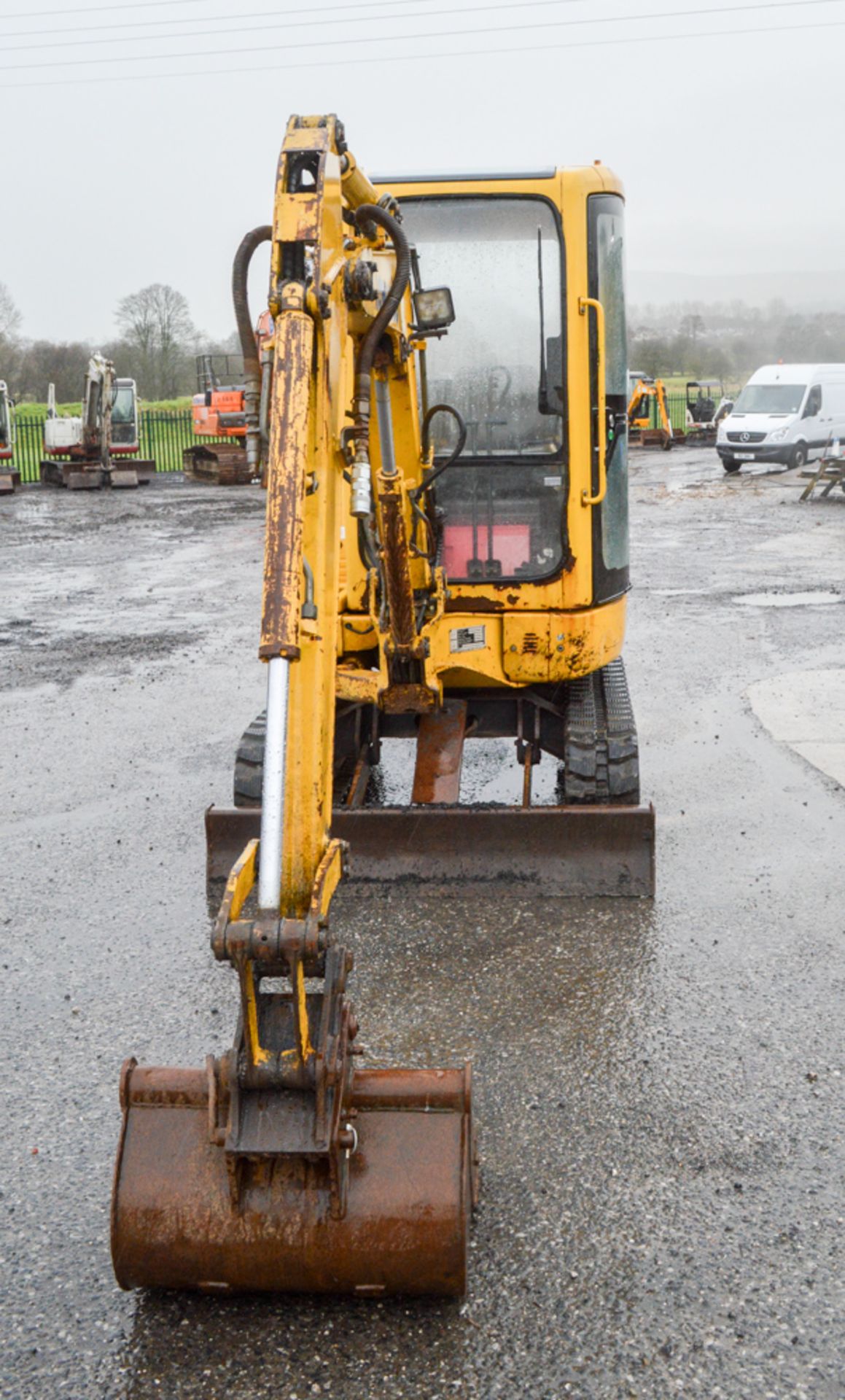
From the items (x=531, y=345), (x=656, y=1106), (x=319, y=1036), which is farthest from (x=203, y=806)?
(x=319, y=1036)

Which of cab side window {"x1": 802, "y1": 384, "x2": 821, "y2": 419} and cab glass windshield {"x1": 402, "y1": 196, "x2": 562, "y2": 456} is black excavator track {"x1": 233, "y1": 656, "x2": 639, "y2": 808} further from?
cab side window {"x1": 802, "y1": 384, "x2": 821, "y2": 419}

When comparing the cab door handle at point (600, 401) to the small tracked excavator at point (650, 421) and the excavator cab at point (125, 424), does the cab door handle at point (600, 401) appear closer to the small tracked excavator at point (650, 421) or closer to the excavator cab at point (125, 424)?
the excavator cab at point (125, 424)

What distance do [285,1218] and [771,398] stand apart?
95.8 ft

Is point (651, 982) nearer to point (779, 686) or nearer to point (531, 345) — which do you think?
point (531, 345)

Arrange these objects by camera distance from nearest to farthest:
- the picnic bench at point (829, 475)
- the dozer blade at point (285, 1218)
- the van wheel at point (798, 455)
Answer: the dozer blade at point (285, 1218)
the picnic bench at point (829, 475)
the van wheel at point (798, 455)

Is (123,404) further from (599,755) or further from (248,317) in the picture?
(248,317)

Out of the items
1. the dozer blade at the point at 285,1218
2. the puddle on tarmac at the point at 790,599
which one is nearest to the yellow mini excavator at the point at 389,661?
the dozer blade at the point at 285,1218

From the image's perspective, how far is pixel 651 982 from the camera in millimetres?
5117

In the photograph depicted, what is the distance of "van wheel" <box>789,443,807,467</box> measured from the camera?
29484 mm

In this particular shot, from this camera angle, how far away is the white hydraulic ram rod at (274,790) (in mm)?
3195

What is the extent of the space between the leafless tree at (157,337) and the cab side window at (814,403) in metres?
27.1

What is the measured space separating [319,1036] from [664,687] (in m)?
7.18

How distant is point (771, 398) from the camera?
99.1ft

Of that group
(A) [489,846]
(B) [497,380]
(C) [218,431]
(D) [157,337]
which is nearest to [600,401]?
(B) [497,380]
